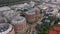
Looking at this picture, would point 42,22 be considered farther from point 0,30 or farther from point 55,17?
point 0,30

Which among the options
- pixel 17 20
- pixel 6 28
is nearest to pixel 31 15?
pixel 17 20

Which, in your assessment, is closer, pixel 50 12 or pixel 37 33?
pixel 37 33

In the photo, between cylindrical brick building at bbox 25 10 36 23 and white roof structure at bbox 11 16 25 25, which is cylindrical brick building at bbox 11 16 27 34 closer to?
white roof structure at bbox 11 16 25 25

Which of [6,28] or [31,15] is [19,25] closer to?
[6,28]

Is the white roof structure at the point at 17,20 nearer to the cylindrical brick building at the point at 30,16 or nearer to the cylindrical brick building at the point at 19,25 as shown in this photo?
the cylindrical brick building at the point at 19,25

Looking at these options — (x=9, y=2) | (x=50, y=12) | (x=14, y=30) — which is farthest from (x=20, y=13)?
(x=50, y=12)

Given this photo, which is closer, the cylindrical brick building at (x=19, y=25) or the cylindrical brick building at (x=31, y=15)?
the cylindrical brick building at (x=19, y=25)

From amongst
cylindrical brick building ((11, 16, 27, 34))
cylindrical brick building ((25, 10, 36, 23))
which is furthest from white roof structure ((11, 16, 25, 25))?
cylindrical brick building ((25, 10, 36, 23))

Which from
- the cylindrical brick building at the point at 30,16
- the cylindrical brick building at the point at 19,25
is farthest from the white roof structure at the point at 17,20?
the cylindrical brick building at the point at 30,16
